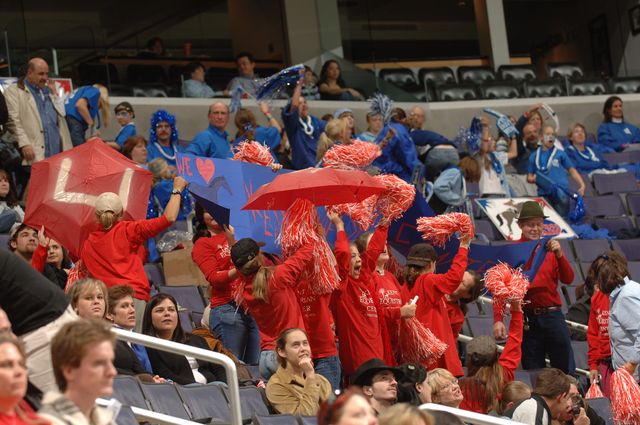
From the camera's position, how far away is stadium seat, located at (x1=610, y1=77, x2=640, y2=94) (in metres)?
17.6

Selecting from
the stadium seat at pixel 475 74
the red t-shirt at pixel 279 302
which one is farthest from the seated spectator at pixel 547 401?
the stadium seat at pixel 475 74

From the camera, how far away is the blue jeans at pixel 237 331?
811 centimetres

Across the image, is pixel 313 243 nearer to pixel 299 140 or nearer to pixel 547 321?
pixel 547 321

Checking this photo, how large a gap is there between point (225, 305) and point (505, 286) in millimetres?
1705

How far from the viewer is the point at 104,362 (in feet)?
13.6

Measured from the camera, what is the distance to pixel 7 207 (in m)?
9.87

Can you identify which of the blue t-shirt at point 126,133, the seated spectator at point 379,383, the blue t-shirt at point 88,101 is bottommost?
the seated spectator at point 379,383

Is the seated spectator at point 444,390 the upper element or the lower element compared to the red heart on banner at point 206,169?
lower

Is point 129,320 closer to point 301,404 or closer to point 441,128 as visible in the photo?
point 301,404

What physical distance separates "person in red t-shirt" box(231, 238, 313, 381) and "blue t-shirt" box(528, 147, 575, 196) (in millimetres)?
6577

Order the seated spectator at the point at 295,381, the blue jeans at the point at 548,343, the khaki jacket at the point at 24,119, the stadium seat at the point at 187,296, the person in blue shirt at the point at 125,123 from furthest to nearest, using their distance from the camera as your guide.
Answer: the person in blue shirt at the point at 125,123 < the khaki jacket at the point at 24,119 < the stadium seat at the point at 187,296 < the blue jeans at the point at 548,343 < the seated spectator at the point at 295,381

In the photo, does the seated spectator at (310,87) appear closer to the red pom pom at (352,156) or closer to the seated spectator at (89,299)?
the red pom pom at (352,156)

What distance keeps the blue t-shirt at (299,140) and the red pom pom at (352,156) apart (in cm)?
351

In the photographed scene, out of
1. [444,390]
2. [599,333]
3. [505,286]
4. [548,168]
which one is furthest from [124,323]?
[548,168]
